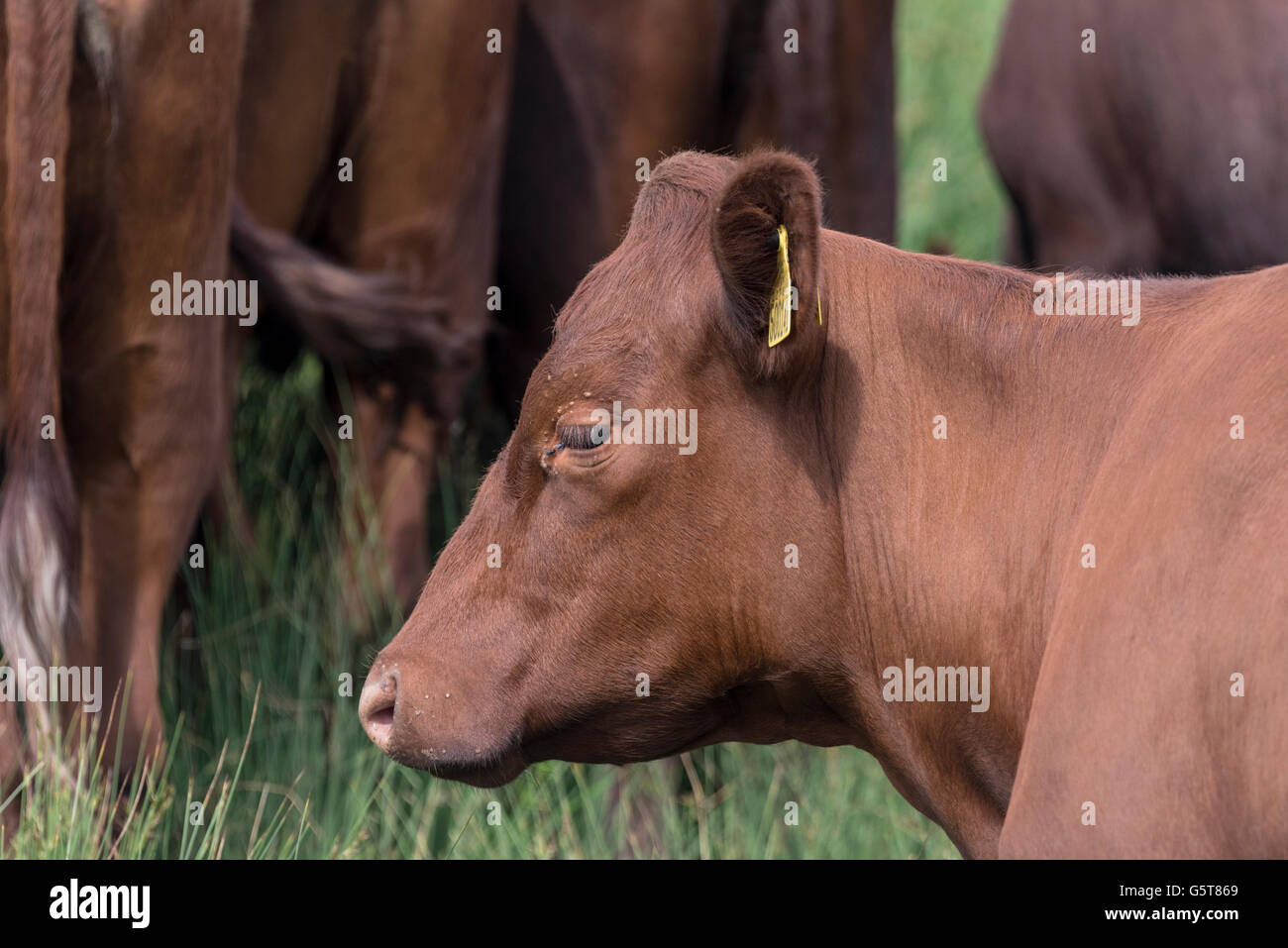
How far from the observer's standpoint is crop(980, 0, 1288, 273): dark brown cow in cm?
597

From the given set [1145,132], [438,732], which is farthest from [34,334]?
[1145,132]

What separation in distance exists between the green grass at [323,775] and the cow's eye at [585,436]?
4.24 feet

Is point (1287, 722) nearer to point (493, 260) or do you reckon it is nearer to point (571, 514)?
point (571, 514)

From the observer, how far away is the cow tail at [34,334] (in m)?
3.64

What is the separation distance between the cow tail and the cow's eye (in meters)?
1.41

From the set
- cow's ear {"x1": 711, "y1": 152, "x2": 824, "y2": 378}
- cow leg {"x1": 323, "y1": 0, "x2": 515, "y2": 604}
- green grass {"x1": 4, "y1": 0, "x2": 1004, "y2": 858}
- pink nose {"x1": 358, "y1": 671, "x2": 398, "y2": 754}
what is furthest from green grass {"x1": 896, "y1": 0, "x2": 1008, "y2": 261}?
pink nose {"x1": 358, "y1": 671, "x2": 398, "y2": 754}

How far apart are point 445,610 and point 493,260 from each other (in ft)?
9.14

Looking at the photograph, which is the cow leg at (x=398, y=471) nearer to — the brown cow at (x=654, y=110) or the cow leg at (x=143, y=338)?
the brown cow at (x=654, y=110)

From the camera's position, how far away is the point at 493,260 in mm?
5543

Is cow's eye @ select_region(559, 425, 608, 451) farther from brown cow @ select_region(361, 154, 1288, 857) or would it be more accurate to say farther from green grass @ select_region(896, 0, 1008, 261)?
green grass @ select_region(896, 0, 1008, 261)

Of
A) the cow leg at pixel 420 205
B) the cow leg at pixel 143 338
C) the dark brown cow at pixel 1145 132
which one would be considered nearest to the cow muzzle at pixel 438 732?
the cow leg at pixel 143 338

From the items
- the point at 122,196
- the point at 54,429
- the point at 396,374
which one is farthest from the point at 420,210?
the point at 54,429

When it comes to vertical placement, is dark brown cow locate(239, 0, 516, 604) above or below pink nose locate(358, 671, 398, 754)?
above

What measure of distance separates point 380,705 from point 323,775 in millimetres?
1806
